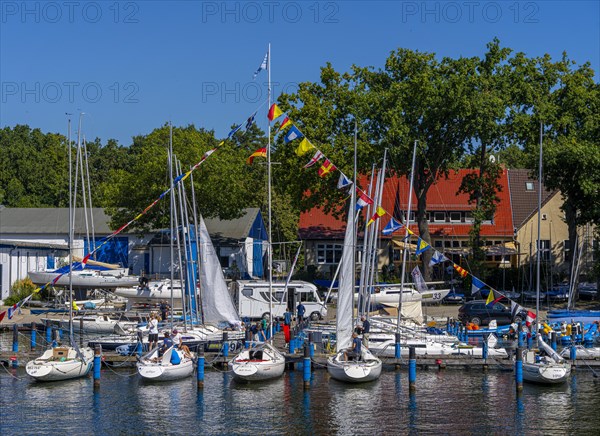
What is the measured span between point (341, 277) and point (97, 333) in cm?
1871

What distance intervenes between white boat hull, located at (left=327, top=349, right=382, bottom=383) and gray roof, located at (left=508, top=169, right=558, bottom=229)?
149 feet

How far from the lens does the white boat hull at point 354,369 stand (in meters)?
36.2

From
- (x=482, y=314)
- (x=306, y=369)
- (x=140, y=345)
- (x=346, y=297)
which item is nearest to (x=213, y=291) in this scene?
(x=140, y=345)

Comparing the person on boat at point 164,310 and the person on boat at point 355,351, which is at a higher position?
the person on boat at point 164,310

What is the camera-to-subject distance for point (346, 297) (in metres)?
38.7

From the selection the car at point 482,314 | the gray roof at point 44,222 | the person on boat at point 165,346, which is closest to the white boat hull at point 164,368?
the person on boat at point 165,346

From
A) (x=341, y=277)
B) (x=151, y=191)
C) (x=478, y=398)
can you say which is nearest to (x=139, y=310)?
(x=151, y=191)

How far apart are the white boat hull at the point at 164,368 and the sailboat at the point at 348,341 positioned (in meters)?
6.01

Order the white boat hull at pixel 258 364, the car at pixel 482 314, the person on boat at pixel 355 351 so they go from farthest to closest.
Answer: the car at pixel 482 314
the person on boat at pixel 355 351
the white boat hull at pixel 258 364

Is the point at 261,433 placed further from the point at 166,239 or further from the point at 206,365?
the point at 166,239

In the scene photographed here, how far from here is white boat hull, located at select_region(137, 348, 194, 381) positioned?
119 ft

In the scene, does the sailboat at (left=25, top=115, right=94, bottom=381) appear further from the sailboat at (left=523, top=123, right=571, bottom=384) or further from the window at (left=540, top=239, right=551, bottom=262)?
the window at (left=540, top=239, right=551, bottom=262)

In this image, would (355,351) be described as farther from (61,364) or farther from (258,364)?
(61,364)

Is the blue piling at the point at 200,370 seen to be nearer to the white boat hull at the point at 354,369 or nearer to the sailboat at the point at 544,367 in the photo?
the white boat hull at the point at 354,369
